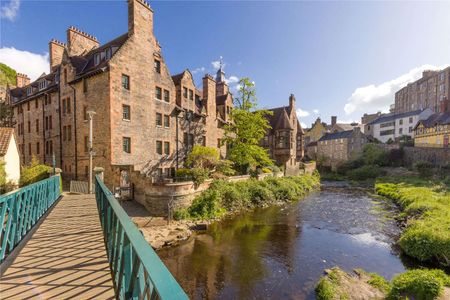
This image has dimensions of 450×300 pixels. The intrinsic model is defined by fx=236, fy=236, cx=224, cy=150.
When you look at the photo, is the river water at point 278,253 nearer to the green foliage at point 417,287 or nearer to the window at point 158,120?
the green foliage at point 417,287

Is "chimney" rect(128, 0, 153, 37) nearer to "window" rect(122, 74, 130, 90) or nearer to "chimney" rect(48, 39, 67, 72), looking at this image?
"window" rect(122, 74, 130, 90)

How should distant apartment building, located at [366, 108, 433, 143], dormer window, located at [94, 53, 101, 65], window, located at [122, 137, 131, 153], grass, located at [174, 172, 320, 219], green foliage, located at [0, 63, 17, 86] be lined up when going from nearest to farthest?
grass, located at [174, 172, 320, 219] < window, located at [122, 137, 131, 153] < dormer window, located at [94, 53, 101, 65] < green foliage, located at [0, 63, 17, 86] < distant apartment building, located at [366, 108, 433, 143]

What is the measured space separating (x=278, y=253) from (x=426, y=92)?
90360 millimetres

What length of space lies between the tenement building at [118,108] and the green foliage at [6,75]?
1873 centimetres

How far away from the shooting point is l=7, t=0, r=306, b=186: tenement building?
20062 millimetres

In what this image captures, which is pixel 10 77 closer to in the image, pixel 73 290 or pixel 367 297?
pixel 73 290

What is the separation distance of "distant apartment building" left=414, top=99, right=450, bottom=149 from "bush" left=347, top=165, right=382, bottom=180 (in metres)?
11.9

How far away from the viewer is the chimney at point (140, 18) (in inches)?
841

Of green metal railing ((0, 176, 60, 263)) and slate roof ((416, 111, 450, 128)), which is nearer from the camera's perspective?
green metal railing ((0, 176, 60, 263))

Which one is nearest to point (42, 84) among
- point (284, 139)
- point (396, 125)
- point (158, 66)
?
point (158, 66)

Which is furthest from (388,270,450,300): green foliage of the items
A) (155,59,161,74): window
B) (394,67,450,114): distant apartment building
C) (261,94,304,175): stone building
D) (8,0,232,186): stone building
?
(394,67,450,114): distant apartment building

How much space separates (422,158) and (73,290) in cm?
6318

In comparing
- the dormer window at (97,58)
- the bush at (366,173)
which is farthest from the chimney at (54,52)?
the bush at (366,173)

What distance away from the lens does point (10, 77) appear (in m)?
47.1
